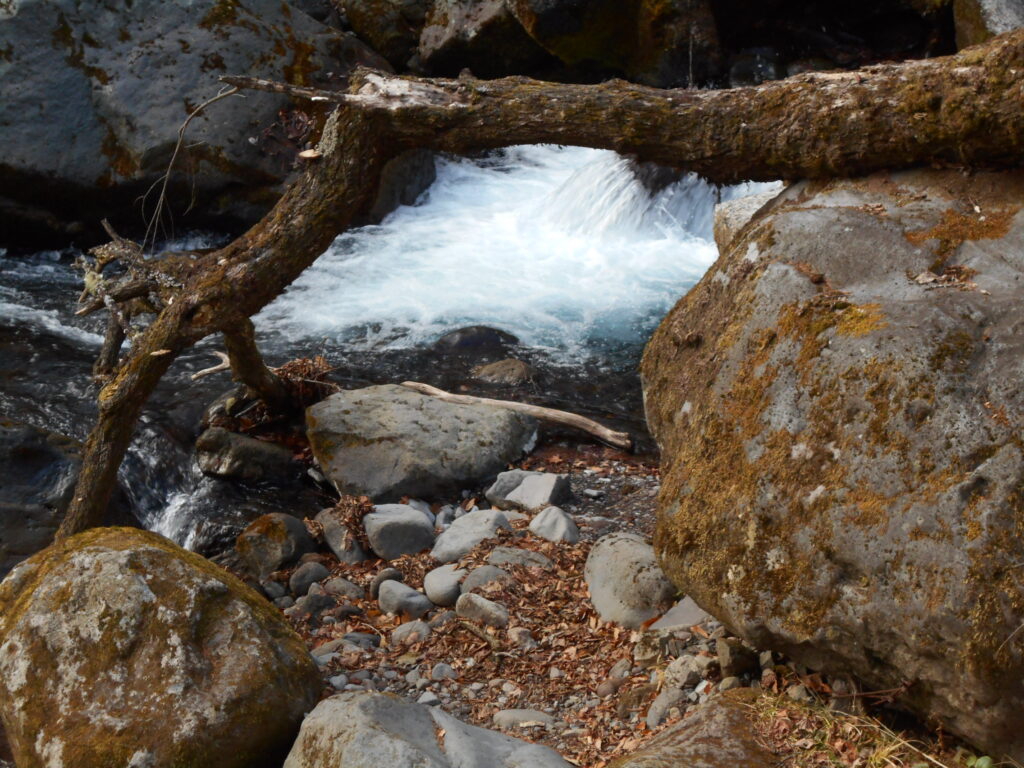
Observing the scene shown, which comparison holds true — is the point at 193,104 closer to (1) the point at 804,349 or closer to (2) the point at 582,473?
(2) the point at 582,473

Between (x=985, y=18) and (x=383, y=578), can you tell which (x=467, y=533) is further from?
(x=985, y=18)

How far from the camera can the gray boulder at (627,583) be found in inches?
187

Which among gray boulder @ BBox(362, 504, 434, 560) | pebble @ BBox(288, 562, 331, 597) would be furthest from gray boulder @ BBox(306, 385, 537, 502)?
pebble @ BBox(288, 562, 331, 597)

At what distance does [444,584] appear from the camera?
220 inches

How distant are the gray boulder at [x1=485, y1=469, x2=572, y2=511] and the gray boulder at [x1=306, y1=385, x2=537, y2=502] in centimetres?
31

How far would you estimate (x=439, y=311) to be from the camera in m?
10.8

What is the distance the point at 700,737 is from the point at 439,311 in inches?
305

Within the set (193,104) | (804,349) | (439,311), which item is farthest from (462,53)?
(804,349)

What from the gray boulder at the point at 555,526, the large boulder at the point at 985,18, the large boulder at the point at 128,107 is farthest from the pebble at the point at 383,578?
the large boulder at the point at 985,18

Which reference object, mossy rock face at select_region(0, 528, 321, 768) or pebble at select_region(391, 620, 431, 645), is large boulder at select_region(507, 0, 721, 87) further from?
mossy rock face at select_region(0, 528, 321, 768)

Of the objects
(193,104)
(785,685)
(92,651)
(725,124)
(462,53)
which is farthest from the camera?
(462,53)

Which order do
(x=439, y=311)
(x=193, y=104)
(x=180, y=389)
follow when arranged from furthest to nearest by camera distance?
(x=193, y=104), (x=439, y=311), (x=180, y=389)

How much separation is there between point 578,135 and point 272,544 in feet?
11.0

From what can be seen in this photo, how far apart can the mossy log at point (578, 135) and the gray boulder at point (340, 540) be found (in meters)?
1.42
